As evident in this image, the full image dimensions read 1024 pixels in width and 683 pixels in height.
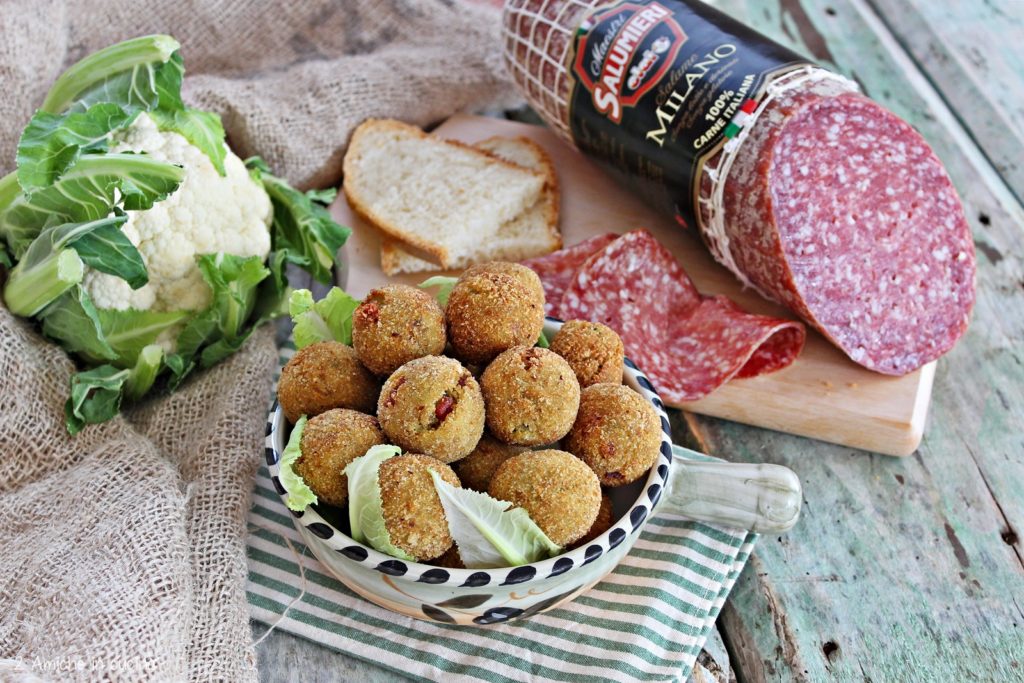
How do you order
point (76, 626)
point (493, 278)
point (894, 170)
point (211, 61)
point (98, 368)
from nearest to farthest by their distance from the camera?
point (76, 626), point (493, 278), point (98, 368), point (894, 170), point (211, 61)

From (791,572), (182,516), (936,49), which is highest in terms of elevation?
(936,49)

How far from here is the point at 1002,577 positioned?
1.65 meters

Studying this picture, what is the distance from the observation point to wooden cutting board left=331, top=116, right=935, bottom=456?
187 cm

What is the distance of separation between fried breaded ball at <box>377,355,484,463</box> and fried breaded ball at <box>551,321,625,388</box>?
219mm

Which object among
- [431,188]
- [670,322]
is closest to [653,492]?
[670,322]

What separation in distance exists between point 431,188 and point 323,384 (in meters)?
1.03

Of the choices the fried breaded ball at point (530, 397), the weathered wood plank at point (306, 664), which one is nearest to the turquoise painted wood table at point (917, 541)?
the weathered wood plank at point (306, 664)

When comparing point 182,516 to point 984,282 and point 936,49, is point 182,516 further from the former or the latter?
point 936,49

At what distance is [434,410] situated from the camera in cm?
136

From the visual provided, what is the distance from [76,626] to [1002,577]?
1.56 metres

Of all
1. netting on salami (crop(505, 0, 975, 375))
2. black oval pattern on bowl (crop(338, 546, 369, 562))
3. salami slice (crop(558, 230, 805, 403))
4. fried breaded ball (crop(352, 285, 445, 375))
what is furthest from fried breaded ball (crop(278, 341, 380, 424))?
netting on salami (crop(505, 0, 975, 375))

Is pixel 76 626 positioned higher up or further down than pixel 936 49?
further down

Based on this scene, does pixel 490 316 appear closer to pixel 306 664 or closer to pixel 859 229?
pixel 306 664

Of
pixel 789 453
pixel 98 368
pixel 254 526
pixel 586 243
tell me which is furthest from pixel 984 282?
pixel 98 368
